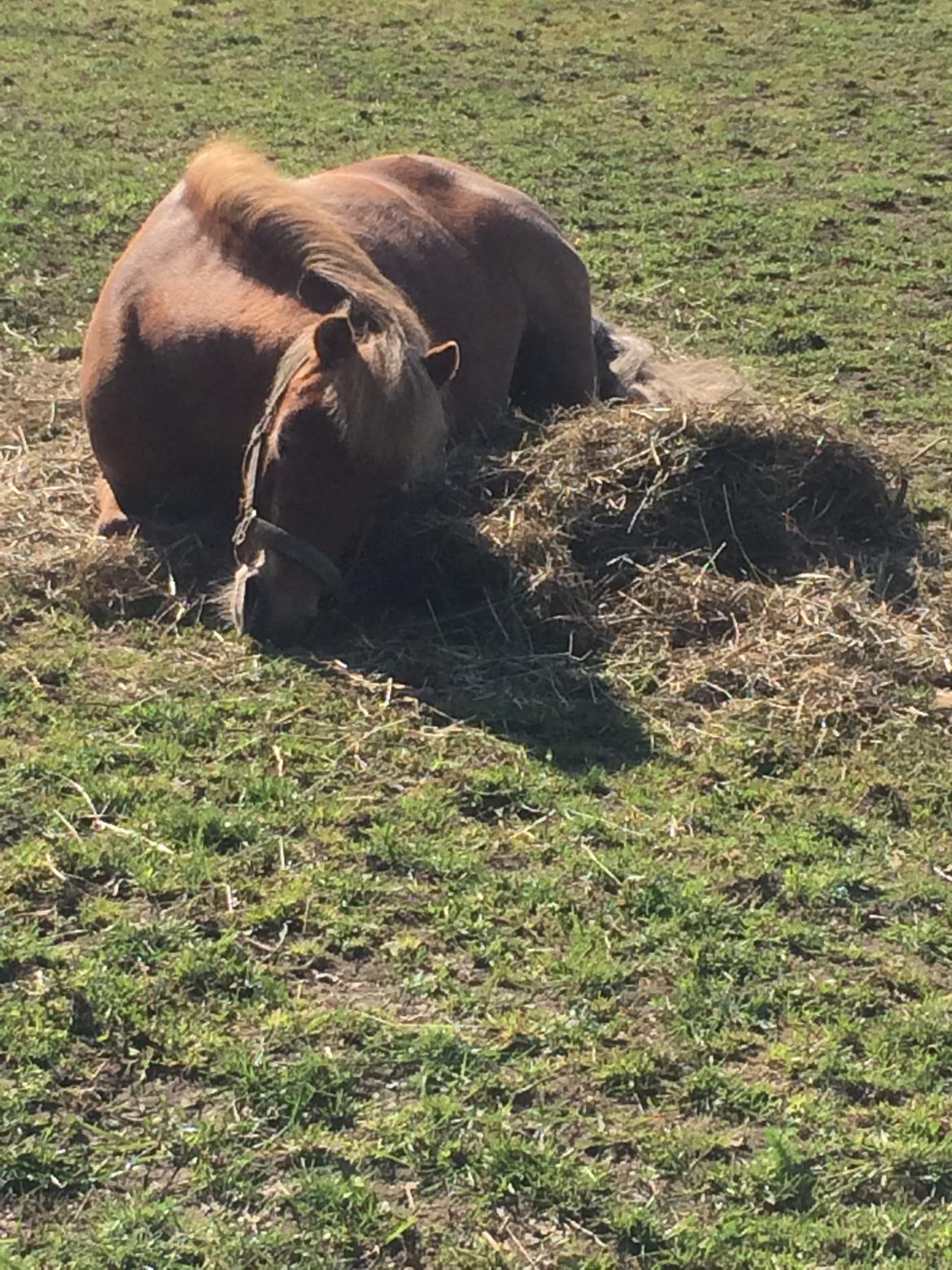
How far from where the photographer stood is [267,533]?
5.06m

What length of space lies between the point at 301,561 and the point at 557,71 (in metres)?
9.64

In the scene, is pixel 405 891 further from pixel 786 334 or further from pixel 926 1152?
pixel 786 334

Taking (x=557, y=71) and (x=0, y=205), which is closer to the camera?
(x=0, y=205)

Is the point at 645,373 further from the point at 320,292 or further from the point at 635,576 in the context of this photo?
the point at 320,292

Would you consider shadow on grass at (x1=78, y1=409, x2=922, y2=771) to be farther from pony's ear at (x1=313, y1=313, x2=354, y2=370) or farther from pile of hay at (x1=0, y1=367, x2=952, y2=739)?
pony's ear at (x1=313, y1=313, x2=354, y2=370)

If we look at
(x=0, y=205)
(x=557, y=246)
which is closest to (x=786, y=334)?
(x=557, y=246)

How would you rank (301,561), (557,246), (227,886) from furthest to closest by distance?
1. (557,246)
2. (301,561)
3. (227,886)

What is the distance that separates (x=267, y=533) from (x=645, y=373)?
9.90 ft

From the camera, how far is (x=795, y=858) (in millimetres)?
4145

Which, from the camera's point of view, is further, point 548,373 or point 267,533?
point 548,373

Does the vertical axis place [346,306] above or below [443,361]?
above

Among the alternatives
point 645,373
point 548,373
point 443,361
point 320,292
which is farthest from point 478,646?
point 645,373

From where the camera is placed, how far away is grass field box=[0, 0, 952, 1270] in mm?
3016

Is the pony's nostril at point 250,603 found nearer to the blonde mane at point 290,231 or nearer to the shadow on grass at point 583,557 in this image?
the shadow on grass at point 583,557
